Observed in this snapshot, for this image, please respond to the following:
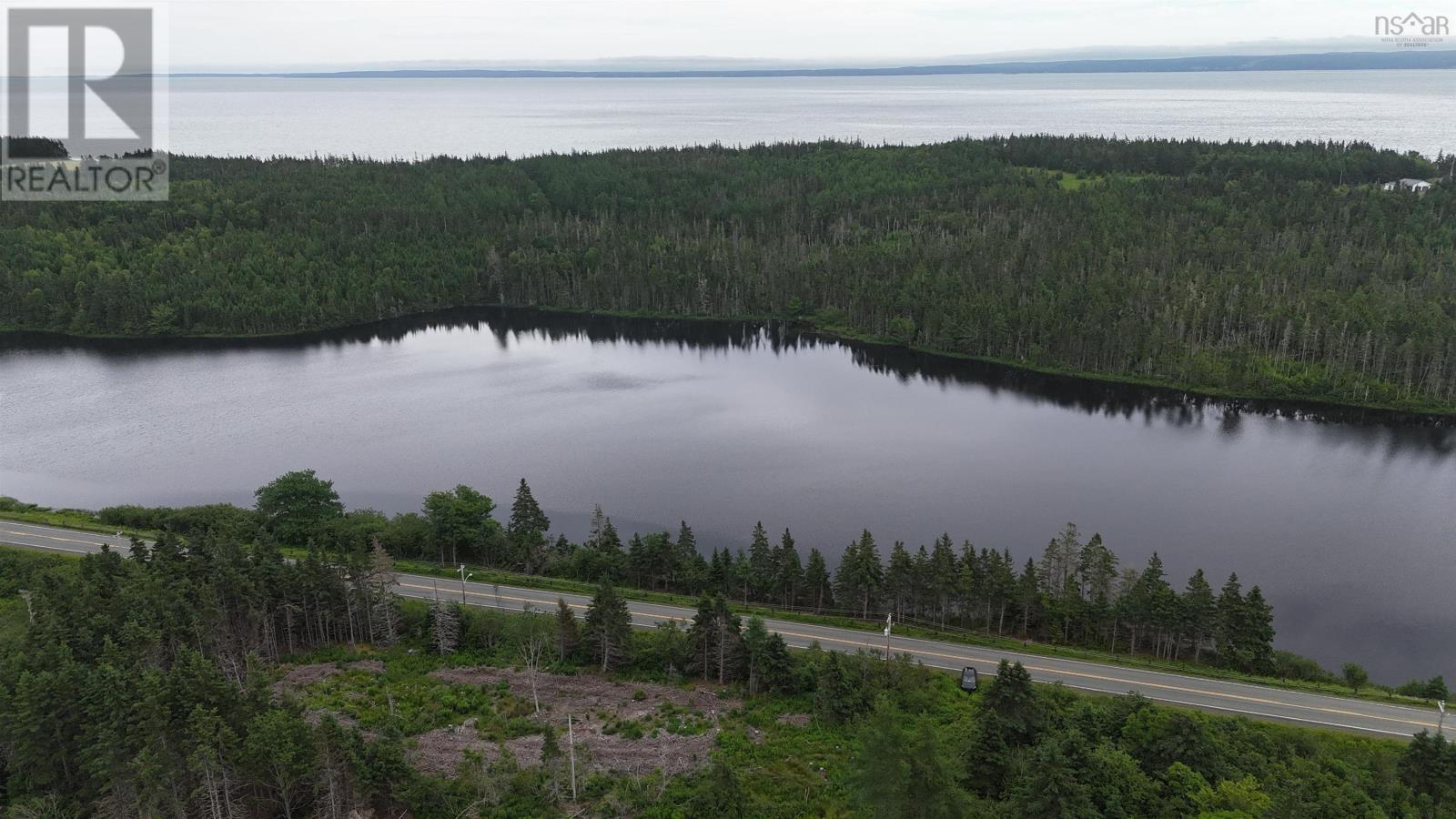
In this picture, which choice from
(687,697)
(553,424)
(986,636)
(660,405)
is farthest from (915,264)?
(687,697)

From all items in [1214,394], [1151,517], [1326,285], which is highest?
[1326,285]

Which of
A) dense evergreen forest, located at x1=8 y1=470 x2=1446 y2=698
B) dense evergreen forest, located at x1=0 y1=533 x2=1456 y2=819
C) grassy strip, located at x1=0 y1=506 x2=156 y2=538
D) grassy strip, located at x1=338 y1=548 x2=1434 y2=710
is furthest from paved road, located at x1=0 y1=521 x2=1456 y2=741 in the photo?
grassy strip, located at x1=0 y1=506 x2=156 y2=538

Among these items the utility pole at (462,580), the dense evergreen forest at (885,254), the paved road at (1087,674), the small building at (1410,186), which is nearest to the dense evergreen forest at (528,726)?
the utility pole at (462,580)

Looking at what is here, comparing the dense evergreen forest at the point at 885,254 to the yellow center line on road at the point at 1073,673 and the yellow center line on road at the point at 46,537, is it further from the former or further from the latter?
the yellow center line on road at the point at 46,537

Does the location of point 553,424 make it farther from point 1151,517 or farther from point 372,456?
point 1151,517

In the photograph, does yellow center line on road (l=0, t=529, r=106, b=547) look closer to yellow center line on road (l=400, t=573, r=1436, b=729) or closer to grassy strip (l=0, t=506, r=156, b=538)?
grassy strip (l=0, t=506, r=156, b=538)

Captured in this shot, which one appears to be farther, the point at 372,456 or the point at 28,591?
the point at 372,456

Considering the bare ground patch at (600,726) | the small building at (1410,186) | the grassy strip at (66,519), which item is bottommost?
the bare ground patch at (600,726)
